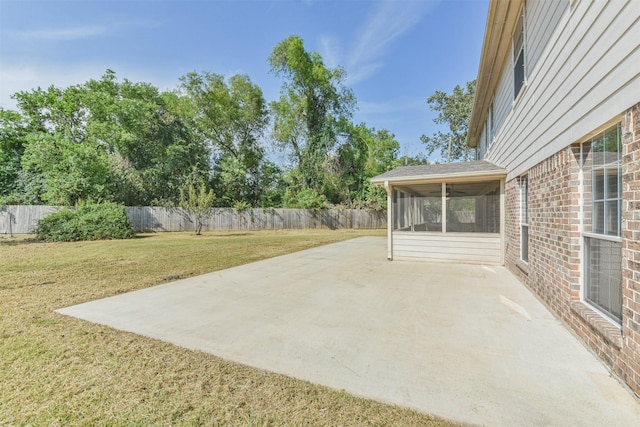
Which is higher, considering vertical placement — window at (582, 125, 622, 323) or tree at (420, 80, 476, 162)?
tree at (420, 80, 476, 162)

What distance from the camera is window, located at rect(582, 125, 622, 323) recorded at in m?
2.41

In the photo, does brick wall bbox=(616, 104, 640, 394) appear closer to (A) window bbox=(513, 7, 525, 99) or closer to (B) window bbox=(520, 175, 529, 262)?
(B) window bbox=(520, 175, 529, 262)

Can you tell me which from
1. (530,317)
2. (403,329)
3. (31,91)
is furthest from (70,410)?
(31,91)

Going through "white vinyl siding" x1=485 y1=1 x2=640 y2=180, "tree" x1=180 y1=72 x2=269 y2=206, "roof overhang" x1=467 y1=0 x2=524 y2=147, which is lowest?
"white vinyl siding" x1=485 y1=1 x2=640 y2=180

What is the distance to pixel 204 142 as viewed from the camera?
25.9 m

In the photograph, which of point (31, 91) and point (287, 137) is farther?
point (287, 137)

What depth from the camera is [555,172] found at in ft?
11.6

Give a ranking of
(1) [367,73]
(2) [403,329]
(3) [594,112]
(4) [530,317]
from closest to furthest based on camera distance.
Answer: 1. (3) [594,112]
2. (2) [403,329]
3. (4) [530,317]
4. (1) [367,73]

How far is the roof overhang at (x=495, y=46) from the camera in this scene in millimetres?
5035

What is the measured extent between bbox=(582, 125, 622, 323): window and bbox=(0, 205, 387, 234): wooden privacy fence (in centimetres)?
1911

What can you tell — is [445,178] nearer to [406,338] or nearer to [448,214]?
[448,214]

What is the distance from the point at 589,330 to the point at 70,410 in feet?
13.9

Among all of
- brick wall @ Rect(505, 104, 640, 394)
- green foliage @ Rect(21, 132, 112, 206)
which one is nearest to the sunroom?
brick wall @ Rect(505, 104, 640, 394)

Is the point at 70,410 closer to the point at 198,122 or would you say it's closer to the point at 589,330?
the point at 589,330
